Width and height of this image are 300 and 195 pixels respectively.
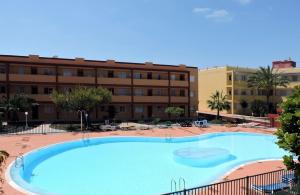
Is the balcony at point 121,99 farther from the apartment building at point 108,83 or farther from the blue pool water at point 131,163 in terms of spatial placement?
the blue pool water at point 131,163

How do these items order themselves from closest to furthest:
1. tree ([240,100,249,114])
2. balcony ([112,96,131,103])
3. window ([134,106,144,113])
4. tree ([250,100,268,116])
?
balcony ([112,96,131,103])
window ([134,106,144,113])
tree ([250,100,268,116])
tree ([240,100,249,114])

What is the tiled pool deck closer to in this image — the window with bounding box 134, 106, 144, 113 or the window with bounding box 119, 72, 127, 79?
the window with bounding box 134, 106, 144, 113

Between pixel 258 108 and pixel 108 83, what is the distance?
28769mm

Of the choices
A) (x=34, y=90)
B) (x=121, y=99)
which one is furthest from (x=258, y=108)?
(x=34, y=90)

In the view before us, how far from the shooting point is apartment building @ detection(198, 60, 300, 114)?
60.1 meters

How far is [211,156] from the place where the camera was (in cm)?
2638

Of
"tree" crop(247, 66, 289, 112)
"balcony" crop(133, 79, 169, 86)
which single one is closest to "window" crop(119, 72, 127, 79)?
"balcony" crop(133, 79, 169, 86)

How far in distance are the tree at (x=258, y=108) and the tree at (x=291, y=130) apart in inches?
1831

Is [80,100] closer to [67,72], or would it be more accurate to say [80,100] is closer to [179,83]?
[67,72]

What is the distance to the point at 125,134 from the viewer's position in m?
36.1

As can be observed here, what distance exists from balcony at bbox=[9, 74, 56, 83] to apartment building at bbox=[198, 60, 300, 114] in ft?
107

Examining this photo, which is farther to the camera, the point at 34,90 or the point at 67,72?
the point at 67,72

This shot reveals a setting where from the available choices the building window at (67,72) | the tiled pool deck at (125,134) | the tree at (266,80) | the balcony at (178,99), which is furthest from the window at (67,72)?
the tree at (266,80)

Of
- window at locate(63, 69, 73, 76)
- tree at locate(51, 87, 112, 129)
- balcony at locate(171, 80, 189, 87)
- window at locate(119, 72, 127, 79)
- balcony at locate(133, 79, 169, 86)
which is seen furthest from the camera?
balcony at locate(171, 80, 189, 87)
